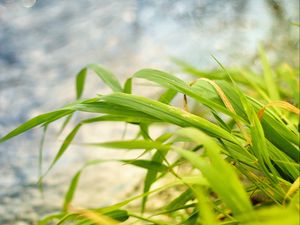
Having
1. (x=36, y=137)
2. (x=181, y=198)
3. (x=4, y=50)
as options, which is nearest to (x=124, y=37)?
(x=4, y=50)

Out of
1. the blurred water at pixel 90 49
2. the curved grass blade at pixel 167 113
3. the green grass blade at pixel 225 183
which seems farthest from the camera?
the blurred water at pixel 90 49

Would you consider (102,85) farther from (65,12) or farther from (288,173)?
(288,173)

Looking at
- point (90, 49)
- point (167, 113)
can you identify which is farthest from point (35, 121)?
point (90, 49)

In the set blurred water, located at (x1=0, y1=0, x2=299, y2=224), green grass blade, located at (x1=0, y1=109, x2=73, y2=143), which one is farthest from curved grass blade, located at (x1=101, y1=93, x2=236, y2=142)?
blurred water, located at (x1=0, y1=0, x2=299, y2=224)

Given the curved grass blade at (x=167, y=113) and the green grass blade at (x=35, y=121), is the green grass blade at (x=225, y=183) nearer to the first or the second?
the curved grass blade at (x=167, y=113)

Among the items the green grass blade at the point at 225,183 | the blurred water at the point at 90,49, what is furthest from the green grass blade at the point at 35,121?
the blurred water at the point at 90,49

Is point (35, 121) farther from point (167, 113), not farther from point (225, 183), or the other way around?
point (225, 183)

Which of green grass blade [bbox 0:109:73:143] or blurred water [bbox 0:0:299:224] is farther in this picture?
blurred water [bbox 0:0:299:224]

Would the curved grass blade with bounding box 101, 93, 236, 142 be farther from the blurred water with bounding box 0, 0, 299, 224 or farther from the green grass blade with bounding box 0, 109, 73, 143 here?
the blurred water with bounding box 0, 0, 299, 224
